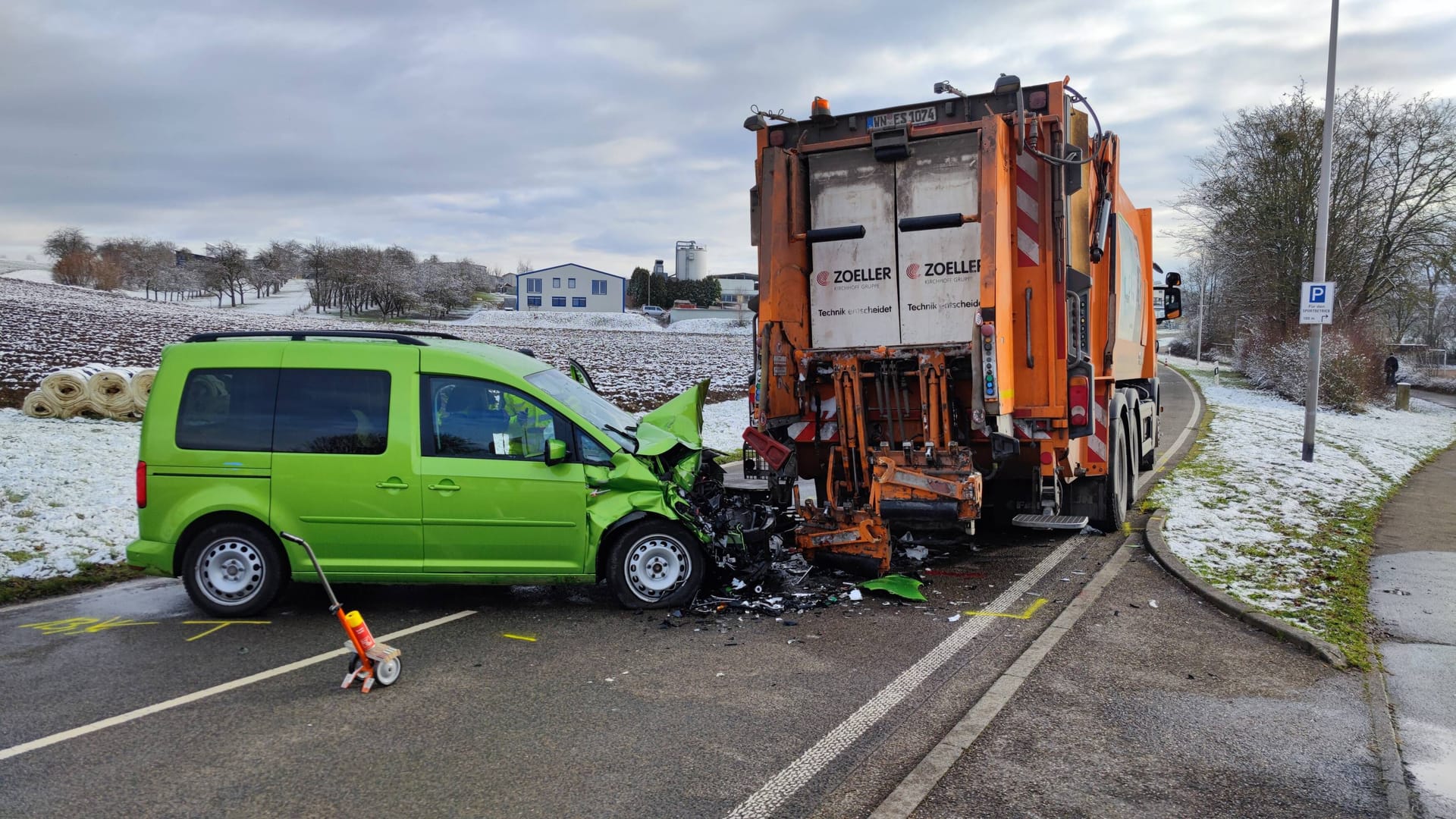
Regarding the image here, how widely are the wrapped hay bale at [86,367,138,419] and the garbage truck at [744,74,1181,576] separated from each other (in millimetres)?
10010

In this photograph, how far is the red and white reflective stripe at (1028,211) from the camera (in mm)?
7020

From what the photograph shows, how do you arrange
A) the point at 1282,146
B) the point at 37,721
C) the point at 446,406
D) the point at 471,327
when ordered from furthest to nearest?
the point at 471,327 → the point at 1282,146 → the point at 446,406 → the point at 37,721

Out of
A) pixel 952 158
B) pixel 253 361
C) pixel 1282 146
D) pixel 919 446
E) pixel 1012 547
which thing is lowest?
pixel 1012 547

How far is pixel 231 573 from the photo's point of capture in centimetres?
616

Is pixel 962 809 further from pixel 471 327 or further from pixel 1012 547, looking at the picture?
pixel 471 327

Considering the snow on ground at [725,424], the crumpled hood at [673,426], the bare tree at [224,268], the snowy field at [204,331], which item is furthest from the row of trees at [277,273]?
the crumpled hood at [673,426]

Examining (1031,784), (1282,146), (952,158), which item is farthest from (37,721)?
(1282,146)

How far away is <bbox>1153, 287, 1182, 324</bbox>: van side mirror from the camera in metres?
12.7

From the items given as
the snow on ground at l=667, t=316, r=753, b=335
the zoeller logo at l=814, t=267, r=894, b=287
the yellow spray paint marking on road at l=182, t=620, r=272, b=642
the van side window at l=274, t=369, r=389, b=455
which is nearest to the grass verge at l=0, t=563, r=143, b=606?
the yellow spray paint marking on road at l=182, t=620, r=272, b=642

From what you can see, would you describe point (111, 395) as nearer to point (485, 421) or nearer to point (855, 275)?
point (485, 421)

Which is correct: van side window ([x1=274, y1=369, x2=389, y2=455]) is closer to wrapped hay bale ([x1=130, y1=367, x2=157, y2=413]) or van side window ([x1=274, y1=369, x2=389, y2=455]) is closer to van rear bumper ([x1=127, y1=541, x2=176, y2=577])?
van rear bumper ([x1=127, y1=541, x2=176, y2=577])

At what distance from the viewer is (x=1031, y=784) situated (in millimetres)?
3699

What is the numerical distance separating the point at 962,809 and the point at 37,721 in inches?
171

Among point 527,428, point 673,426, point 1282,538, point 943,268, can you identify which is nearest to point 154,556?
point 527,428
